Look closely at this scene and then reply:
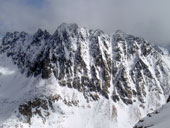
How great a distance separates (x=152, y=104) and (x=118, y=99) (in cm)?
3058

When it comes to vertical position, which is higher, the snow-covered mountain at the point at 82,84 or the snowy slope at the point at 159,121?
the snow-covered mountain at the point at 82,84

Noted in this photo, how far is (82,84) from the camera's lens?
15400 cm

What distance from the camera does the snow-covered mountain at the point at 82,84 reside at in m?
127

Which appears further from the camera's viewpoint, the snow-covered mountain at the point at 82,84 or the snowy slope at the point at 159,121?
the snow-covered mountain at the point at 82,84

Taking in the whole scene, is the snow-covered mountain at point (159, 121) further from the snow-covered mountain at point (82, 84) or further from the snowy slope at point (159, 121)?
the snow-covered mountain at point (82, 84)

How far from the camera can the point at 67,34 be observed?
17562 cm

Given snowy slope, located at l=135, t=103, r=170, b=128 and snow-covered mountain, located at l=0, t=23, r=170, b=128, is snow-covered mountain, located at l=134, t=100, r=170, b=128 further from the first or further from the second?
snow-covered mountain, located at l=0, t=23, r=170, b=128

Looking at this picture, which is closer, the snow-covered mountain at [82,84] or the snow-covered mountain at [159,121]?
the snow-covered mountain at [159,121]

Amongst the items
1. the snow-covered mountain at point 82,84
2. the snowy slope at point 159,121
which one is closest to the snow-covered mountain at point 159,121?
the snowy slope at point 159,121

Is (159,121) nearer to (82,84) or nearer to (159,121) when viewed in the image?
(159,121)

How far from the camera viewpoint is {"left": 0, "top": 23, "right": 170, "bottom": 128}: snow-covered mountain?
12662 cm

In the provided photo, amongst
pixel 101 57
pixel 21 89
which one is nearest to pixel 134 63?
pixel 101 57

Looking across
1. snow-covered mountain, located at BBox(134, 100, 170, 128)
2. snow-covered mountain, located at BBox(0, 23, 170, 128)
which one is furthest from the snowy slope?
snow-covered mountain, located at BBox(0, 23, 170, 128)

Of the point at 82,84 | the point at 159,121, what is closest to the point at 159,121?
the point at 159,121
